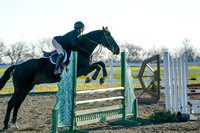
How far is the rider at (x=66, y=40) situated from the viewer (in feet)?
18.1

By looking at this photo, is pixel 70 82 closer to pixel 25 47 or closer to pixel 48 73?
pixel 48 73

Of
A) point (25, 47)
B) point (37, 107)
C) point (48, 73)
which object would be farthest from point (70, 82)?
point (25, 47)

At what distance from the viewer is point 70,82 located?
14.5ft

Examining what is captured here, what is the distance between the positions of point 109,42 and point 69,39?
88 centimetres

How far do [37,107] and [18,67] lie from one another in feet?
8.57

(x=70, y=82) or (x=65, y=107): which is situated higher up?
(x=70, y=82)

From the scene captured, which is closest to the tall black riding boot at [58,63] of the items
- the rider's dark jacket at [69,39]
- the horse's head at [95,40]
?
the rider's dark jacket at [69,39]

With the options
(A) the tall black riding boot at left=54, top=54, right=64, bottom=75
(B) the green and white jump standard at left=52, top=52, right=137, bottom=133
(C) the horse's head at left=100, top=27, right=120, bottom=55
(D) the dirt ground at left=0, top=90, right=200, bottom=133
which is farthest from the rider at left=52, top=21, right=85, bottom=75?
(D) the dirt ground at left=0, top=90, right=200, bottom=133

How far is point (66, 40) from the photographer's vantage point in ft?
18.5

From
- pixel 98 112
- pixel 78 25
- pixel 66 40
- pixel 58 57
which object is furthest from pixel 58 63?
pixel 98 112

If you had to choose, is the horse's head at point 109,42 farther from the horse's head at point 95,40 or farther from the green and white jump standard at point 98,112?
the green and white jump standard at point 98,112

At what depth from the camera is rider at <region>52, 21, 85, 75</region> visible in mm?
5504

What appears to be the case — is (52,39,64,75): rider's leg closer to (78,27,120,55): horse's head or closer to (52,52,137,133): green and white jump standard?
(78,27,120,55): horse's head

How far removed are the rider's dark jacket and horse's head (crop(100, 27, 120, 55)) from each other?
578 millimetres
